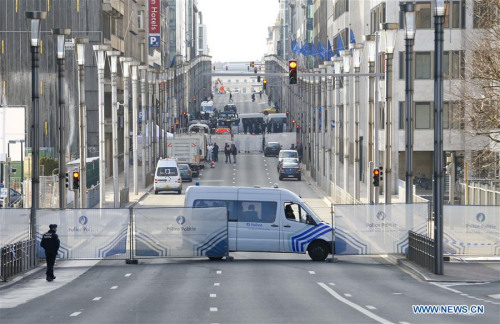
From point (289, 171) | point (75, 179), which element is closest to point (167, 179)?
point (289, 171)

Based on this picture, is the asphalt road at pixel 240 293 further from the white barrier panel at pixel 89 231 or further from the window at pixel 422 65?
the window at pixel 422 65

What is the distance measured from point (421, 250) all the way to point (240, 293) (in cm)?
826

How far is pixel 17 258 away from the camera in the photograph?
31.4m

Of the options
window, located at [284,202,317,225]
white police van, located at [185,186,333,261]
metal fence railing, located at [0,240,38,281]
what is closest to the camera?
metal fence railing, located at [0,240,38,281]

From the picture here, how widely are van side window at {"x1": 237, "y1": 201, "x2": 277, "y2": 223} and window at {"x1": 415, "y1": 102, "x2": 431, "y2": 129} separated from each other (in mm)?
41334

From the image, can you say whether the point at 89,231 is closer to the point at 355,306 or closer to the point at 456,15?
the point at 355,306

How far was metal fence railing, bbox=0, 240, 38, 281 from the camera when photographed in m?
29.8

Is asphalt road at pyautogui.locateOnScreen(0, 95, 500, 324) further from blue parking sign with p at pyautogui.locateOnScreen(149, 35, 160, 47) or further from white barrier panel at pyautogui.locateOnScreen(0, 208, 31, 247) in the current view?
blue parking sign with p at pyautogui.locateOnScreen(149, 35, 160, 47)

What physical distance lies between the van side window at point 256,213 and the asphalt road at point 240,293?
1.36 meters

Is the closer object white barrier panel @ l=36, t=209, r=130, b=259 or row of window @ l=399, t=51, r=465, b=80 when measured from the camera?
white barrier panel @ l=36, t=209, r=130, b=259

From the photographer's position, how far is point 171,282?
29.7m


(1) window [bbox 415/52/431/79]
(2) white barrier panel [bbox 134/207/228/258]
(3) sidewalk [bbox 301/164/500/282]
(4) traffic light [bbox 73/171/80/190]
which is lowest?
(3) sidewalk [bbox 301/164/500/282]

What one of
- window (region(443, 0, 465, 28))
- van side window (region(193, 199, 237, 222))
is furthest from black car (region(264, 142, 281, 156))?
van side window (region(193, 199, 237, 222))

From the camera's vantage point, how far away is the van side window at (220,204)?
35.9 metres
